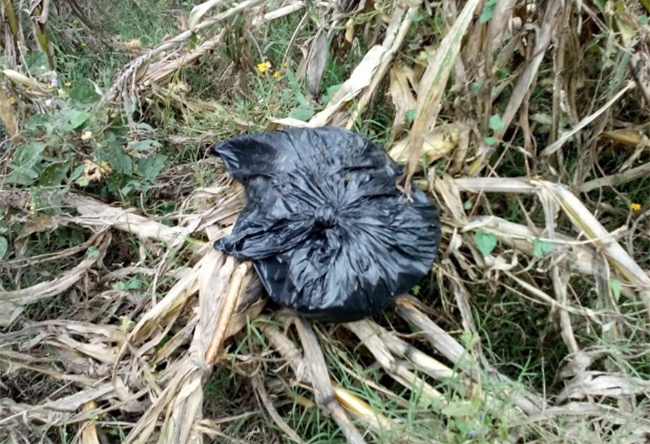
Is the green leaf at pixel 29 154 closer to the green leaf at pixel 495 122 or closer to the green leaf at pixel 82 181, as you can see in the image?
the green leaf at pixel 82 181

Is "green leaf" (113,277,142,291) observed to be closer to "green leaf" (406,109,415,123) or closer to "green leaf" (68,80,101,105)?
"green leaf" (68,80,101,105)

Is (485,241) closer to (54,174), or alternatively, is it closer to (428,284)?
(428,284)

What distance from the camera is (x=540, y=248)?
1.48 meters

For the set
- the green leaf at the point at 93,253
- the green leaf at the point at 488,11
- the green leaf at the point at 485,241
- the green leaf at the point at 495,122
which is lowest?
the green leaf at the point at 485,241

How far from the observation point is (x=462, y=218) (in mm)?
1609

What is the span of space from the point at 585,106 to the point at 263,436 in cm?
129

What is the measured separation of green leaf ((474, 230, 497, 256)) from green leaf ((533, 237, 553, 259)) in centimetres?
10

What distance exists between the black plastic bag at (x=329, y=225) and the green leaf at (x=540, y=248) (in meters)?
0.25

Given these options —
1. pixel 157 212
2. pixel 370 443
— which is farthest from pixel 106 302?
pixel 370 443

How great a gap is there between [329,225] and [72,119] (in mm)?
959

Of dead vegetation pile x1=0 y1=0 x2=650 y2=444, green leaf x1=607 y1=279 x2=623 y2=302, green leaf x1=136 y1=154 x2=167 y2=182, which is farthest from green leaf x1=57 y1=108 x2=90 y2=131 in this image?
green leaf x1=607 y1=279 x2=623 y2=302

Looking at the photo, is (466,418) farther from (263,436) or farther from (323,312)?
(263,436)

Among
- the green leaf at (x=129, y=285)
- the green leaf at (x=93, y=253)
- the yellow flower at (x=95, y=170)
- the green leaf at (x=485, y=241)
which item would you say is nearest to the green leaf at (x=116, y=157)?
the yellow flower at (x=95, y=170)

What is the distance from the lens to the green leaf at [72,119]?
1.89m
